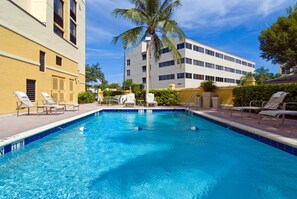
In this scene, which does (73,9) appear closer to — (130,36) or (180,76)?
(130,36)

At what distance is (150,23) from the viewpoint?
586 inches

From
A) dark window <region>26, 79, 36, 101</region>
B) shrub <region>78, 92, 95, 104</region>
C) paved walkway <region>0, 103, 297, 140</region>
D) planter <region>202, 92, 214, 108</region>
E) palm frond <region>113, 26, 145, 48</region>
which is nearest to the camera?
paved walkway <region>0, 103, 297, 140</region>

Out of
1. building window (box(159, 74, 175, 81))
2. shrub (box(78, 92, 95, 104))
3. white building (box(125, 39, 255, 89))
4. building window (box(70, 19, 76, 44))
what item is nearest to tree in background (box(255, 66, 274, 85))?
white building (box(125, 39, 255, 89))

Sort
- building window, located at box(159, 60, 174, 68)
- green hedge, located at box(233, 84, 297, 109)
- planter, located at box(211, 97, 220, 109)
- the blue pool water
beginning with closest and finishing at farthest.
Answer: the blue pool water < green hedge, located at box(233, 84, 297, 109) < planter, located at box(211, 97, 220, 109) < building window, located at box(159, 60, 174, 68)

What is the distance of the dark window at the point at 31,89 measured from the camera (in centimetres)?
1062

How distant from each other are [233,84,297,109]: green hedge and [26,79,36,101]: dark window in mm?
11617

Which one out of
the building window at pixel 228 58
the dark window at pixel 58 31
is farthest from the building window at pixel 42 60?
the building window at pixel 228 58

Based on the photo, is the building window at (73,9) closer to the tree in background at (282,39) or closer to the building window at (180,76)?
the tree in background at (282,39)

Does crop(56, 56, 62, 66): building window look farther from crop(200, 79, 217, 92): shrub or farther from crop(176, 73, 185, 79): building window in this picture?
crop(176, 73, 185, 79): building window

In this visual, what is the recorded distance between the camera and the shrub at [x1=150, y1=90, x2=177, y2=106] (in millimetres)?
15820

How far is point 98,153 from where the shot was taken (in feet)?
14.8

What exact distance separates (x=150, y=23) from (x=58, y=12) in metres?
7.72

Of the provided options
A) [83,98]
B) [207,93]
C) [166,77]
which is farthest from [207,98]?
[166,77]

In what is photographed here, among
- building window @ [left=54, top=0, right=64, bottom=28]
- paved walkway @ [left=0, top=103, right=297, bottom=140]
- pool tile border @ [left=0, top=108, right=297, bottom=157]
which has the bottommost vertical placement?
pool tile border @ [left=0, top=108, right=297, bottom=157]
